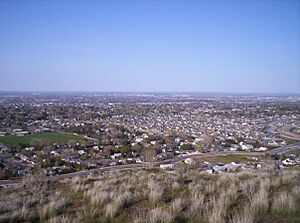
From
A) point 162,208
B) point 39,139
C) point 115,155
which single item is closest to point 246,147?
point 115,155

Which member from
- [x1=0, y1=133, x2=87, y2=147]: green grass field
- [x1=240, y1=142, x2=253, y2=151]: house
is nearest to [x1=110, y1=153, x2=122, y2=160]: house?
[x1=0, y1=133, x2=87, y2=147]: green grass field

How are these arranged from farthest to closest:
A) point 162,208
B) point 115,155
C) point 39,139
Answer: point 39,139, point 115,155, point 162,208

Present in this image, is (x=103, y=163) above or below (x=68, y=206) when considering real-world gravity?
below

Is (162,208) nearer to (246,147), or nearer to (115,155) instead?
(115,155)

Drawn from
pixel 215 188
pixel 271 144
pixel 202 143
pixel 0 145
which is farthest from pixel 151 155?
pixel 215 188

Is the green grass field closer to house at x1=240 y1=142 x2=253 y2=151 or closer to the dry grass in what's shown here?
house at x1=240 y1=142 x2=253 y2=151

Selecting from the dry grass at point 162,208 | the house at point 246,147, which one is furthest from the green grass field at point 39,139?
the dry grass at point 162,208

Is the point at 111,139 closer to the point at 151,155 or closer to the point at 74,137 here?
the point at 74,137

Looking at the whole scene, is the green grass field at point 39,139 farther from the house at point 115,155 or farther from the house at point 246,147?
the house at point 246,147
